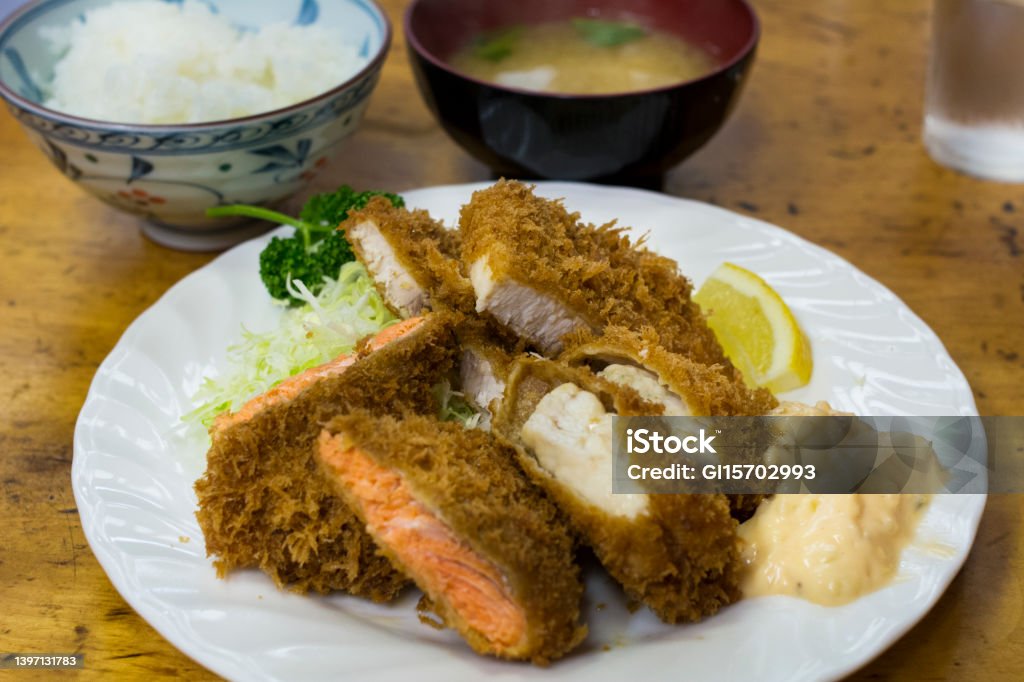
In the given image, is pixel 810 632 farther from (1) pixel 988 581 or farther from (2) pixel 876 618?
(1) pixel 988 581

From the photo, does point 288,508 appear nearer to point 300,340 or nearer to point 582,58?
point 300,340

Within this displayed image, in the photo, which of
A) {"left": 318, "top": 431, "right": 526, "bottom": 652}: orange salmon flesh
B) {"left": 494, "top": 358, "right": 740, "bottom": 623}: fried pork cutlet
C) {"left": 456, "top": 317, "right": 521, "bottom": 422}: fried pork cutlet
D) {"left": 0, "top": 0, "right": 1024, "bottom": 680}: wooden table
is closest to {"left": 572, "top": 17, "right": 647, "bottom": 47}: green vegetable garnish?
{"left": 0, "top": 0, "right": 1024, "bottom": 680}: wooden table

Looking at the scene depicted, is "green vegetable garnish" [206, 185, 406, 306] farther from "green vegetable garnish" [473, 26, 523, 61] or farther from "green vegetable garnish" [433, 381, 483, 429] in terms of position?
"green vegetable garnish" [473, 26, 523, 61]

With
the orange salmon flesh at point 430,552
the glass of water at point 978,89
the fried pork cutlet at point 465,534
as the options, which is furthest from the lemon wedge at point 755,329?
the glass of water at point 978,89

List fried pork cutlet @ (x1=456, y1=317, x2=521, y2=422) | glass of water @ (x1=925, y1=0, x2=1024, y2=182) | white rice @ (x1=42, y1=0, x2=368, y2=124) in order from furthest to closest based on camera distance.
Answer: glass of water @ (x1=925, y1=0, x2=1024, y2=182)
white rice @ (x1=42, y1=0, x2=368, y2=124)
fried pork cutlet @ (x1=456, y1=317, x2=521, y2=422)

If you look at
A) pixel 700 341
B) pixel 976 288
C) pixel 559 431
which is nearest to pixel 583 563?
pixel 559 431

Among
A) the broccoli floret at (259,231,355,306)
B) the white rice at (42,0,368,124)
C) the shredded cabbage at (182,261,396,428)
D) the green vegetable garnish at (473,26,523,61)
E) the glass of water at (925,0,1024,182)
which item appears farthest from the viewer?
the green vegetable garnish at (473,26,523,61)

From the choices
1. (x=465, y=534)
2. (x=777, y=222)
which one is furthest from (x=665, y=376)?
(x=777, y=222)

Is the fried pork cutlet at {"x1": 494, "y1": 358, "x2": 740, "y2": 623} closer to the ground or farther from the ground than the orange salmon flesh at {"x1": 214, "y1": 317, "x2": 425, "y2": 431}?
farther from the ground
